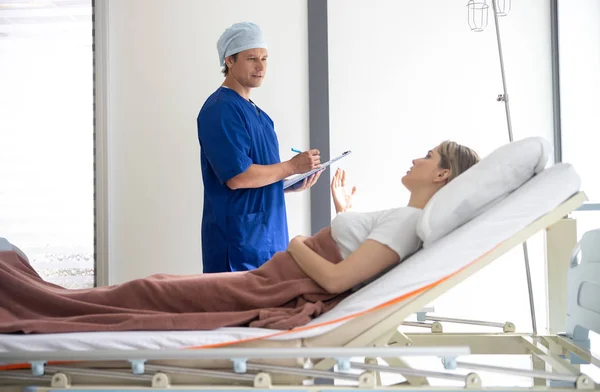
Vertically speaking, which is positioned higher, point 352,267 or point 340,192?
point 340,192

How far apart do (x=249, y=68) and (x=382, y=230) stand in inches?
47.2

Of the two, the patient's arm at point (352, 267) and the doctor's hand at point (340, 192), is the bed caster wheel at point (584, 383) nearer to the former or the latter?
the patient's arm at point (352, 267)

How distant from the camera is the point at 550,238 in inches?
103

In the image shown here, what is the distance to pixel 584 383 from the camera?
1.67 metres

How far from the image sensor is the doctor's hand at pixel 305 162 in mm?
2738

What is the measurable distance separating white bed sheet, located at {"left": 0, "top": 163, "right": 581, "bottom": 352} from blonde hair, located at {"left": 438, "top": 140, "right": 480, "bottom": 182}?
1.15 ft

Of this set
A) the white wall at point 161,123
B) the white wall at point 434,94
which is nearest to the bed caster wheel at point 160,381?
the white wall at point 161,123

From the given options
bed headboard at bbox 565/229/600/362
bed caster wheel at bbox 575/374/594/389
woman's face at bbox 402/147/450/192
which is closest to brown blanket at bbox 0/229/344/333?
woman's face at bbox 402/147/450/192

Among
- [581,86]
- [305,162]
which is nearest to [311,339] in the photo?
[305,162]

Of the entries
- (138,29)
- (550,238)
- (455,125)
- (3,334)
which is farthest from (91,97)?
(550,238)

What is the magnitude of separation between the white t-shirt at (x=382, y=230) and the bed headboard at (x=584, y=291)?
0.57m

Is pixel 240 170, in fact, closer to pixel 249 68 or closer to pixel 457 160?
pixel 249 68

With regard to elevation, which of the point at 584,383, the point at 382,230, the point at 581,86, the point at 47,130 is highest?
the point at 581,86

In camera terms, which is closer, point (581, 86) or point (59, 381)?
point (59, 381)
